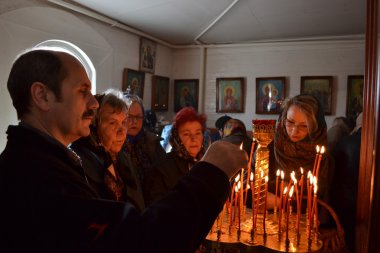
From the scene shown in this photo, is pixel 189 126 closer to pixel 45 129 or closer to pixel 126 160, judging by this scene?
pixel 126 160

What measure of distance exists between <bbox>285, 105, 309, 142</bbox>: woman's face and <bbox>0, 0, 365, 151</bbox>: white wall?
2756 millimetres

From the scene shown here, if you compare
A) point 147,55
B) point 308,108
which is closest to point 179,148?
point 308,108

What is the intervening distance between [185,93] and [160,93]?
1.81ft

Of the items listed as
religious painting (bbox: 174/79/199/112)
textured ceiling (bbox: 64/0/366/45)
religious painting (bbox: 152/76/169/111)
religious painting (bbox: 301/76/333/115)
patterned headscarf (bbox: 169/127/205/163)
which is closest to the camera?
patterned headscarf (bbox: 169/127/205/163)

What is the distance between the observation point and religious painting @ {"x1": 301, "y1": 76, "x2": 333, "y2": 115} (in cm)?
561

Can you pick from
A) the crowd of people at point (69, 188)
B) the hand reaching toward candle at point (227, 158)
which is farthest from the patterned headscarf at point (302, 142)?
the hand reaching toward candle at point (227, 158)

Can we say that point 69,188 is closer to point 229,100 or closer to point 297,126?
point 297,126

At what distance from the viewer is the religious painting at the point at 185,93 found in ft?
21.6

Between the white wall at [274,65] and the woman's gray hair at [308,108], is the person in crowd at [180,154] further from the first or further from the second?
the white wall at [274,65]

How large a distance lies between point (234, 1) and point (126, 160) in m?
2.66

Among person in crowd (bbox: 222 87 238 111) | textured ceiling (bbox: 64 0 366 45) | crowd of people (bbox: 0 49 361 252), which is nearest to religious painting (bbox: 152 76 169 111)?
textured ceiling (bbox: 64 0 366 45)

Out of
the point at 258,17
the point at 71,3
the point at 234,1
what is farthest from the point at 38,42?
the point at 258,17

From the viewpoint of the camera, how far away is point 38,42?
370cm

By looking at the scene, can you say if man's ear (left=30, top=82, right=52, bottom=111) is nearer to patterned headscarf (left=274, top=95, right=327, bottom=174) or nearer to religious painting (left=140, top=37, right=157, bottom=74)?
patterned headscarf (left=274, top=95, right=327, bottom=174)
